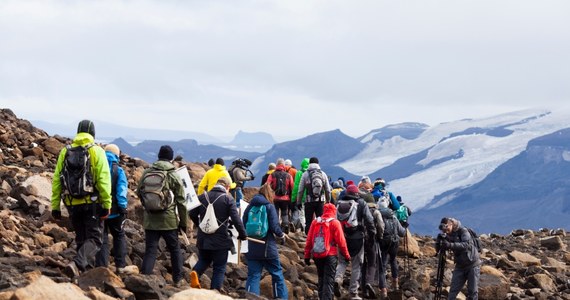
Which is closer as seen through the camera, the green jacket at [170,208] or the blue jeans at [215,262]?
the green jacket at [170,208]

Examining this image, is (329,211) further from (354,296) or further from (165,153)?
(165,153)

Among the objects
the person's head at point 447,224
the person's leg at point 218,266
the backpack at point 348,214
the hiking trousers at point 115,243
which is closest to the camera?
the hiking trousers at point 115,243

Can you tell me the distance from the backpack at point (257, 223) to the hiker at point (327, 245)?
112 cm

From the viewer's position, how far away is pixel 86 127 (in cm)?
1042

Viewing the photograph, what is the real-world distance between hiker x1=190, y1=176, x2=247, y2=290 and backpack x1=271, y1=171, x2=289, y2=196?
305 inches

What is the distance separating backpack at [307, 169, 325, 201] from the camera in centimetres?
1794

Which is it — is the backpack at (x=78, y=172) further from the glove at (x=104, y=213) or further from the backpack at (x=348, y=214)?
the backpack at (x=348, y=214)

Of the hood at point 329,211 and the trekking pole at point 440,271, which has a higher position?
the hood at point 329,211

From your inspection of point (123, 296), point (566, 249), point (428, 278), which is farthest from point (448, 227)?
point (566, 249)

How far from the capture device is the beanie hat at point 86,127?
34.1 ft

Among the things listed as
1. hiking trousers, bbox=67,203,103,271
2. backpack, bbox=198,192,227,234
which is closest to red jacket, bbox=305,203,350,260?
backpack, bbox=198,192,227,234

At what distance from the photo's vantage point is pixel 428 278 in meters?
18.7

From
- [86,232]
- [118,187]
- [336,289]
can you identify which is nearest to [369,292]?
[336,289]

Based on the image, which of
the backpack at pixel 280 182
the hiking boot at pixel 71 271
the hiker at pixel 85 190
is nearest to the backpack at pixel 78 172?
the hiker at pixel 85 190
